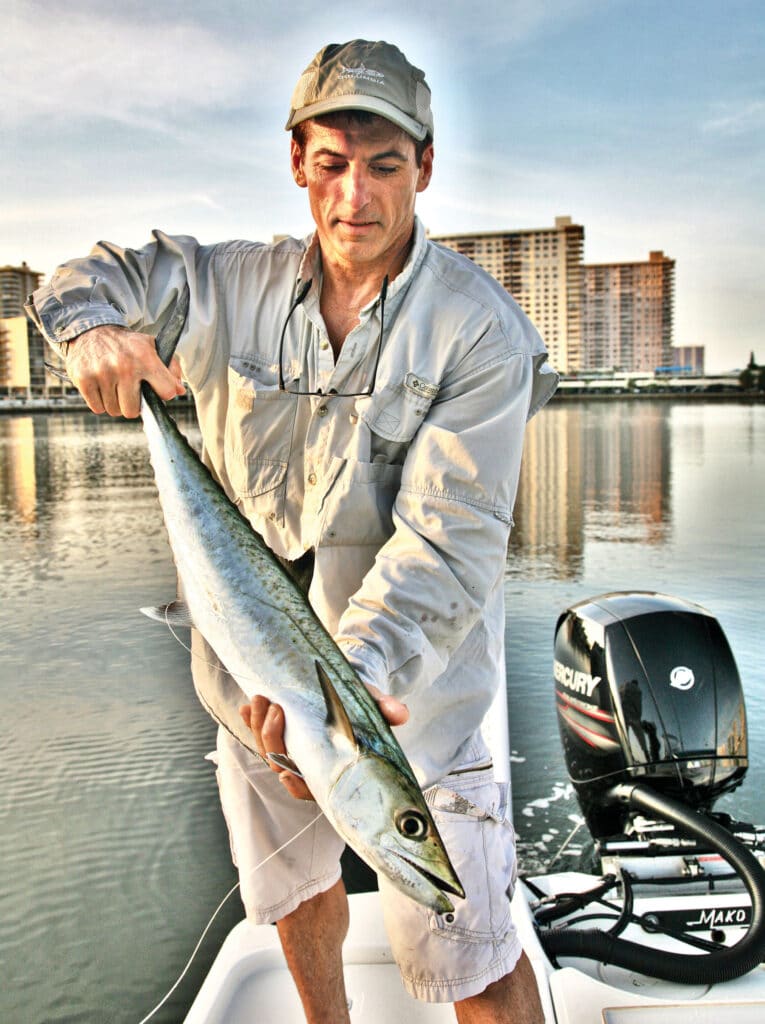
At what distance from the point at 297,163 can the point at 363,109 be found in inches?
13.8

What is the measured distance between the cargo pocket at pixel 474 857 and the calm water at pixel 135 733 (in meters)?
2.31

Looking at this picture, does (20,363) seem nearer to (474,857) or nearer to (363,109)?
(363,109)

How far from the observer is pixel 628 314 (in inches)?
6496

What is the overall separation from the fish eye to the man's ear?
6.03 feet

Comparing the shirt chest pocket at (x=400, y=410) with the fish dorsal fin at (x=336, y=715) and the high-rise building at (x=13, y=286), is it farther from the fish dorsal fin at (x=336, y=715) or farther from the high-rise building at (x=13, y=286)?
the high-rise building at (x=13, y=286)

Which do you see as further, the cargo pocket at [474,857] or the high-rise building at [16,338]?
the high-rise building at [16,338]

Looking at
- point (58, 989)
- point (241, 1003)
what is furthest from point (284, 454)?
point (58, 989)

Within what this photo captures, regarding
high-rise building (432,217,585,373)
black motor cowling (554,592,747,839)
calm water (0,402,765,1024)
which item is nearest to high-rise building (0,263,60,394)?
high-rise building (432,217,585,373)

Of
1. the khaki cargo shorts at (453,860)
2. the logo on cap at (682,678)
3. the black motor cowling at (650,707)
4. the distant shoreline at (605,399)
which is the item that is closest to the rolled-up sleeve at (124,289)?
the khaki cargo shorts at (453,860)

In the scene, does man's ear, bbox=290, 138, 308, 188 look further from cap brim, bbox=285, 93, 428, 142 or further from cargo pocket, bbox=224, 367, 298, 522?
cargo pocket, bbox=224, 367, 298, 522

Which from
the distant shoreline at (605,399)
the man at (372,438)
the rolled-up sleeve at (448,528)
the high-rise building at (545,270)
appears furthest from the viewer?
the high-rise building at (545,270)

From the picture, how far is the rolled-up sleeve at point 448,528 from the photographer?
7.05 ft

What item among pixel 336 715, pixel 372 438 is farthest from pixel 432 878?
pixel 372 438

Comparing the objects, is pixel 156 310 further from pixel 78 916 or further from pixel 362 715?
pixel 78 916
